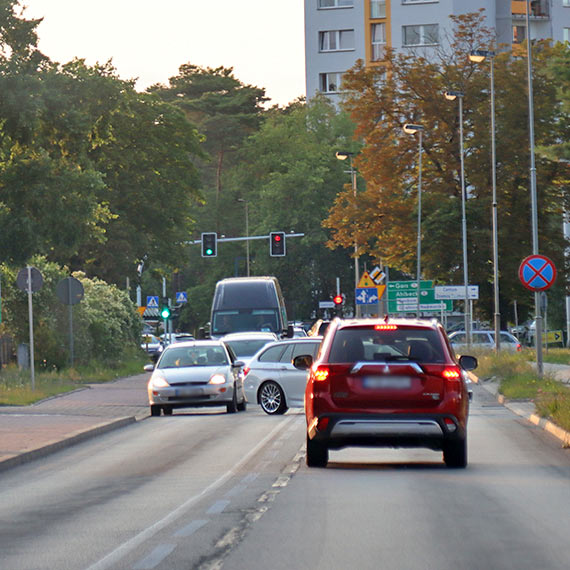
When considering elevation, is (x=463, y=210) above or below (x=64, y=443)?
above

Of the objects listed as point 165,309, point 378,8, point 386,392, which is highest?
point 378,8

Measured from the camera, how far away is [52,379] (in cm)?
3672

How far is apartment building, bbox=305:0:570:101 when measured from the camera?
9381cm

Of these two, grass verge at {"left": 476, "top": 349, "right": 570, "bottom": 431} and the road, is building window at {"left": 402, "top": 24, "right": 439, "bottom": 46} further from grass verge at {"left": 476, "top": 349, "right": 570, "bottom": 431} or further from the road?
the road

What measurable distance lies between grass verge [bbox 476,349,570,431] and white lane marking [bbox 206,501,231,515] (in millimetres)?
7979

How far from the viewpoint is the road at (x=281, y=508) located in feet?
28.2

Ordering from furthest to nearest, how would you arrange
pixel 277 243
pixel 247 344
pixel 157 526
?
pixel 277 243, pixel 247 344, pixel 157 526

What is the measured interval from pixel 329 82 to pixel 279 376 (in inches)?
3050

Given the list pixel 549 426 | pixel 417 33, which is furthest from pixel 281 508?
pixel 417 33

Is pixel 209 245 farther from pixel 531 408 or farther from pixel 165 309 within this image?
pixel 531 408

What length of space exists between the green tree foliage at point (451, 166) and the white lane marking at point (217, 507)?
42098mm

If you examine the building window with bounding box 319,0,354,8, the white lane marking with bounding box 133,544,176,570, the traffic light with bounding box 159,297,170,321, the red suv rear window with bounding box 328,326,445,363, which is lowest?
the white lane marking with bounding box 133,544,176,570

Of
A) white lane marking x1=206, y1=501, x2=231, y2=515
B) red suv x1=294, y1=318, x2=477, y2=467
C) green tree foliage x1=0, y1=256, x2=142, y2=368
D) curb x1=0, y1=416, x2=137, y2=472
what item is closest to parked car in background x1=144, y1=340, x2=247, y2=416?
curb x1=0, y1=416, x2=137, y2=472

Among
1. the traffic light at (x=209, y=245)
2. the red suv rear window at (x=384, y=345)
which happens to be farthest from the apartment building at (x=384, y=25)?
the red suv rear window at (x=384, y=345)
